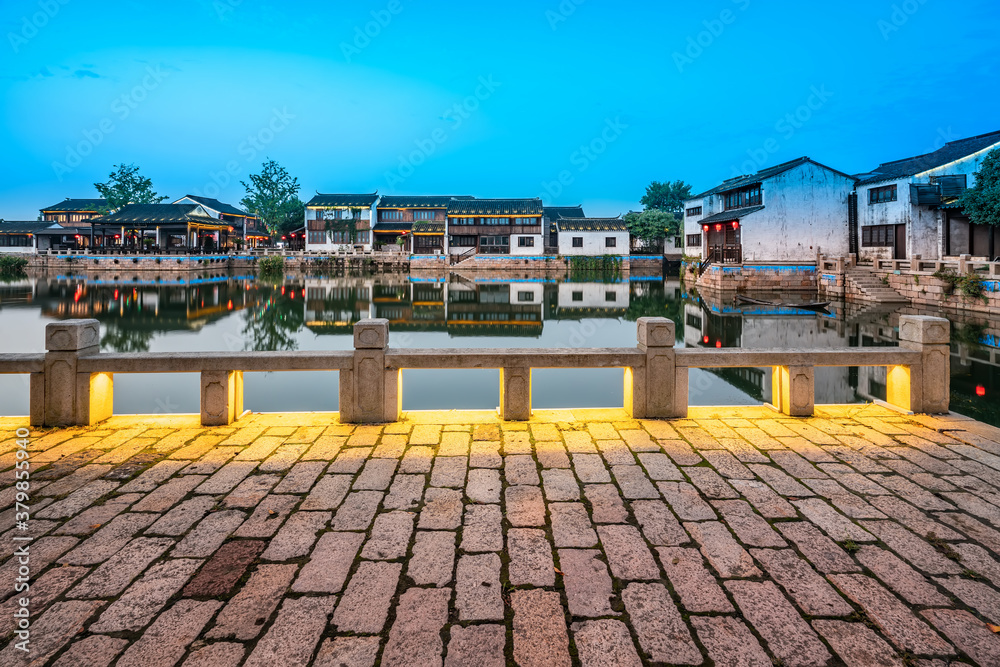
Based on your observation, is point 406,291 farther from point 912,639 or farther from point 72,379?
point 912,639

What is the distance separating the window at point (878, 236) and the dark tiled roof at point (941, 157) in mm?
Answer: 2921

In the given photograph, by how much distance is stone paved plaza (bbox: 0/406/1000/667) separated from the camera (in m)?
2.50

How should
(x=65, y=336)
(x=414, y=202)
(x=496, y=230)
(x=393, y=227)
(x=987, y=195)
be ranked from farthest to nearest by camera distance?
(x=414, y=202) → (x=393, y=227) → (x=496, y=230) → (x=987, y=195) → (x=65, y=336)

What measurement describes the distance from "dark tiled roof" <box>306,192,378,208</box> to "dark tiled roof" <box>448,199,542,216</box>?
931cm

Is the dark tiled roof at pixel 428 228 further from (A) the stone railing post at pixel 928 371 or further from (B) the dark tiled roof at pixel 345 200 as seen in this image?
(A) the stone railing post at pixel 928 371

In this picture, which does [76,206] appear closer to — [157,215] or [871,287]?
[157,215]

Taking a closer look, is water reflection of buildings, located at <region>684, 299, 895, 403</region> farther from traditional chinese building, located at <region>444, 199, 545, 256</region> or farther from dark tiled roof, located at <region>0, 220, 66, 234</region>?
dark tiled roof, located at <region>0, 220, 66, 234</region>

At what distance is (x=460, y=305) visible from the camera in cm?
2906

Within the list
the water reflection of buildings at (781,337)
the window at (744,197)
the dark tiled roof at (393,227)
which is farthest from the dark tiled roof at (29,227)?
the water reflection of buildings at (781,337)

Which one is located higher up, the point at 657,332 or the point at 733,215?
the point at 733,215

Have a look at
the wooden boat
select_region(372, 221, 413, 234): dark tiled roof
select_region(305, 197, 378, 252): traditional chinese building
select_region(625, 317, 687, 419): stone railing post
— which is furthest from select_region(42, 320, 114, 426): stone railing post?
select_region(305, 197, 378, 252): traditional chinese building

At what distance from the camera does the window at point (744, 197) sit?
38.2 meters

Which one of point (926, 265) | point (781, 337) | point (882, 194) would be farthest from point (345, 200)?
point (926, 265)

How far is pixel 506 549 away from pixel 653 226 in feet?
191
